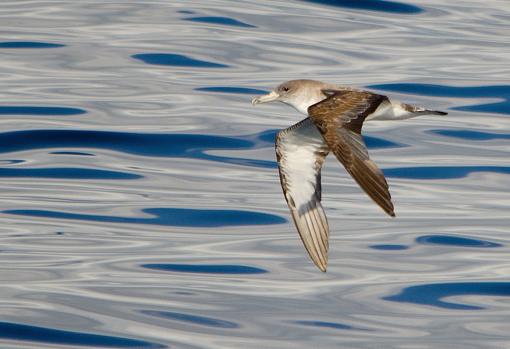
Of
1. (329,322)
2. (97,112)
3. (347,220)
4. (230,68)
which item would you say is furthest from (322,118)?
(230,68)

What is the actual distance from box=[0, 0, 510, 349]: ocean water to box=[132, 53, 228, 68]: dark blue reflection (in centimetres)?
7

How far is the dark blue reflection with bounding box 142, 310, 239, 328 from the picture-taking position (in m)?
11.4

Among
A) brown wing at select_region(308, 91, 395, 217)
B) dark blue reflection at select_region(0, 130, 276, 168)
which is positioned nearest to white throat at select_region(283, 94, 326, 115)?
brown wing at select_region(308, 91, 395, 217)

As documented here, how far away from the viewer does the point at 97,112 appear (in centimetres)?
1723

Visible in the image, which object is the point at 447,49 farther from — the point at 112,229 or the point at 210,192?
the point at 112,229

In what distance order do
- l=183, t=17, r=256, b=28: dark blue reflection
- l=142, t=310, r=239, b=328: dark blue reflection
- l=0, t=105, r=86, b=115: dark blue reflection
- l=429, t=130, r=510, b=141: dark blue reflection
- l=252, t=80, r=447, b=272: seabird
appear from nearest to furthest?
l=252, t=80, r=447, b=272: seabird, l=142, t=310, r=239, b=328: dark blue reflection, l=429, t=130, r=510, b=141: dark blue reflection, l=0, t=105, r=86, b=115: dark blue reflection, l=183, t=17, r=256, b=28: dark blue reflection

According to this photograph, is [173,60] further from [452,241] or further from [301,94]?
[301,94]

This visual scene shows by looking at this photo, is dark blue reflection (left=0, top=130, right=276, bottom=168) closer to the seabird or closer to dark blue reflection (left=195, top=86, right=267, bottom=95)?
dark blue reflection (left=195, top=86, right=267, bottom=95)

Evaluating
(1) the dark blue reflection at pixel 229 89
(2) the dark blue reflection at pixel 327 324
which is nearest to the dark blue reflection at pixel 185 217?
(2) the dark blue reflection at pixel 327 324

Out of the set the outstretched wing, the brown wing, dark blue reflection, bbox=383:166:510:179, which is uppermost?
the brown wing

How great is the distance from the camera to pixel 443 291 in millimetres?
12227

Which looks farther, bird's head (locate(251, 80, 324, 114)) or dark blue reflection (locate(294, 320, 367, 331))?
bird's head (locate(251, 80, 324, 114))

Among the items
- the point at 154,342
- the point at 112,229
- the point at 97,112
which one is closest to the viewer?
the point at 154,342

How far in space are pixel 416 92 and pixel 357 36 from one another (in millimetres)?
3496
